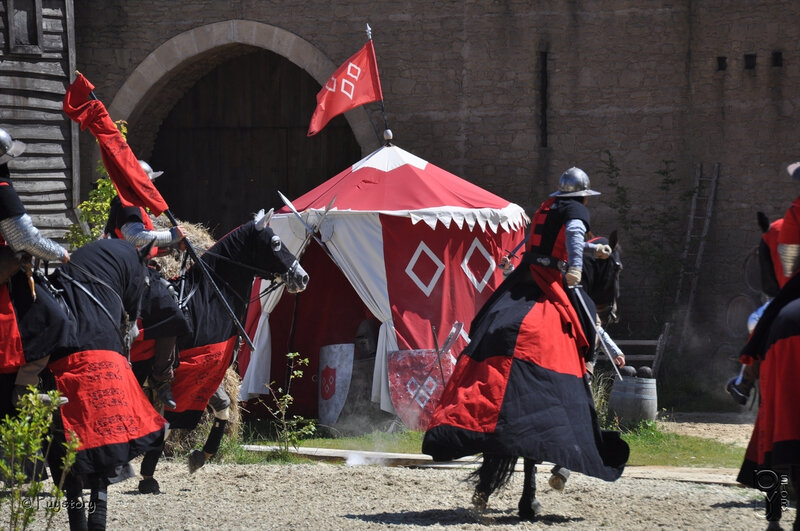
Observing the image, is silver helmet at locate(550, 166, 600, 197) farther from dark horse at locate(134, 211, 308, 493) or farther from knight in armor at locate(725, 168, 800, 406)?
dark horse at locate(134, 211, 308, 493)

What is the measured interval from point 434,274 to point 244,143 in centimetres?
523

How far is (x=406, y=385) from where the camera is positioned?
8891mm

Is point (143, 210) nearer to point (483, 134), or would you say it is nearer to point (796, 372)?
point (796, 372)

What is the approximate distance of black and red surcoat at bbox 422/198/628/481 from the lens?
5195mm

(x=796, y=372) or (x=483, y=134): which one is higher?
(x=483, y=134)

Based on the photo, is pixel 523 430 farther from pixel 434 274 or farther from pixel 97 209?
pixel 97 209

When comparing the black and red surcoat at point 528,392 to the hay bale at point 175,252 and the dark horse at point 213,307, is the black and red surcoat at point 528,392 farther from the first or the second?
the hay bale at point 175,252

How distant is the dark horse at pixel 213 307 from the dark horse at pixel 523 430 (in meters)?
1.41

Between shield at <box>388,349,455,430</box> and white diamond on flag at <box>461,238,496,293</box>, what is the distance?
0.82 m

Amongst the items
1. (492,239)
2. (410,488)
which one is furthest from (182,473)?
(492,239)

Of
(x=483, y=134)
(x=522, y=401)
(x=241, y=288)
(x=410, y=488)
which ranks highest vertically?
(x=483, y=134)

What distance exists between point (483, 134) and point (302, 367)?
3775mm

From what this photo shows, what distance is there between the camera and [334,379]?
9.23 m

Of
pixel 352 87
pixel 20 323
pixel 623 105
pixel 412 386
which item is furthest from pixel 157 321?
pixel 623 105
